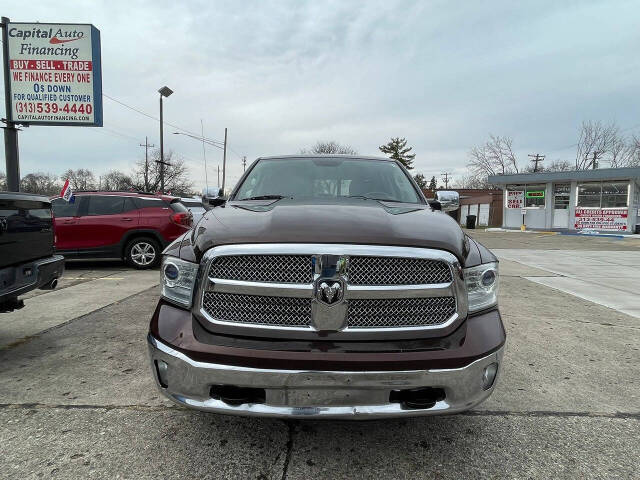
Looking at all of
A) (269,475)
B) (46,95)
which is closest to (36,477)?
(269,475)

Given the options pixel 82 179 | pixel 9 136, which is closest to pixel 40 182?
pixel 82 179

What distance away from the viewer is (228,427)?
235 cm

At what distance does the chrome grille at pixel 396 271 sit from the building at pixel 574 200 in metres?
25.6

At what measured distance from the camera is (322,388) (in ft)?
5.81

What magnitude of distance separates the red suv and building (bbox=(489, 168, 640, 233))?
24.0 metres

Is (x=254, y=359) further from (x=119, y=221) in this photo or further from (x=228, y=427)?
(x=119, y=221)

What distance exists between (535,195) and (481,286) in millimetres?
27661

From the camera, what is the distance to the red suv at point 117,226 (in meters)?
8.23

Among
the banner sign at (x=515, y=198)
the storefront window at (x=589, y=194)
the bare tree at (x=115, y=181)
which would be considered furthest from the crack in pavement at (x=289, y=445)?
the bare tree at (x=115, y=181)

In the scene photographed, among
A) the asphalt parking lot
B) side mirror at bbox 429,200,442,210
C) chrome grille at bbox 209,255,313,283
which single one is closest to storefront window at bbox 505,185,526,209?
the asphalt parking lot

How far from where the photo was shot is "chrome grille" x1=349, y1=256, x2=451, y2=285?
1893 mm

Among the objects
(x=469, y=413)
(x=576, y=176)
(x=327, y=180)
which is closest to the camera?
(x=469, y=413)

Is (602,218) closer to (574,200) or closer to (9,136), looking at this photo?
(574,200)

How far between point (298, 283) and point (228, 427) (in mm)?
1103
